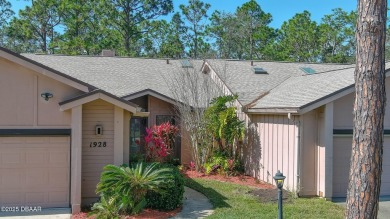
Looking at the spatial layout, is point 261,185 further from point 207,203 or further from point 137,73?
point 137,73

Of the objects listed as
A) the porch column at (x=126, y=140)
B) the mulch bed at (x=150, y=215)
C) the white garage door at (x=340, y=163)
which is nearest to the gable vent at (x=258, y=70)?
the white garage door at (x=340, y=163)

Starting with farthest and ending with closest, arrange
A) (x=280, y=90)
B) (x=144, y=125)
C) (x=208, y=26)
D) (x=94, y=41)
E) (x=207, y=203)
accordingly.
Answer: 1. (x=208, y=26)
2. (x=94, y=41)
3. (x=144, y=125)
4. (x=280, y=90)
5. (x=207, y=203)

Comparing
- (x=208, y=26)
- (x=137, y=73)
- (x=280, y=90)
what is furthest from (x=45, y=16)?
(x=280, y=90)

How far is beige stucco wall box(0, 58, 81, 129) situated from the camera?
9.20 metres

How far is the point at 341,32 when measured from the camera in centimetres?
3441

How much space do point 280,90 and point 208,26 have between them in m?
23.6

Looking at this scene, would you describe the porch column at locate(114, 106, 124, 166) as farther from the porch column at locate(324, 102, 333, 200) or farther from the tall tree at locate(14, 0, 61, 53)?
the tall tree at locate(14, 0, 61, 53)

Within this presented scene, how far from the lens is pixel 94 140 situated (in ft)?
32.2

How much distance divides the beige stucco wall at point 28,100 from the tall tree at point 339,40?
2823 cm

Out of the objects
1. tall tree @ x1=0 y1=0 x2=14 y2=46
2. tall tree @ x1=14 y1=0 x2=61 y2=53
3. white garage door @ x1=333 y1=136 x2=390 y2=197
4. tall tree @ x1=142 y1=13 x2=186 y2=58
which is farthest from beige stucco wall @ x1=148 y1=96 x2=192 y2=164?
tall tree @ x1=0 y1=0 x2=14 y2=46

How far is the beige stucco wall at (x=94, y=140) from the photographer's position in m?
9.77

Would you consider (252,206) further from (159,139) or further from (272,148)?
(159,139)

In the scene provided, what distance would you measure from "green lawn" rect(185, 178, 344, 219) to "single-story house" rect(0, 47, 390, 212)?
97 cm

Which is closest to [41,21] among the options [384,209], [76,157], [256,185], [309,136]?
[76,157]
